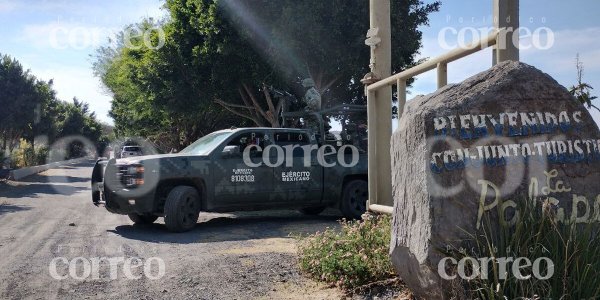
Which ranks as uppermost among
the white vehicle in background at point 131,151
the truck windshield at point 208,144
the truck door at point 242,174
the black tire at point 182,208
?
the white vehicle in background at point 131,151

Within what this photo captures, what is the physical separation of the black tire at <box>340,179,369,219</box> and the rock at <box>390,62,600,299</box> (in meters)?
6.34

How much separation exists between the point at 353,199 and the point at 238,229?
2330 mm

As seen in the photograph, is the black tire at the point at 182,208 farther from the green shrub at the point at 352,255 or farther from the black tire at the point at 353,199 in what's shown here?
the green shrub at the point at 352,255

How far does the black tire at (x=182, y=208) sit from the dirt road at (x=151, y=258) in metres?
0.19

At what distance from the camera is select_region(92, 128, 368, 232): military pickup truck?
903 cm

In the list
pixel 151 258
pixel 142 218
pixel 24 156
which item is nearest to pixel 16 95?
pixel 24 156

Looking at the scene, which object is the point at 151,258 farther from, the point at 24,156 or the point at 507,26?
the point at 24,156

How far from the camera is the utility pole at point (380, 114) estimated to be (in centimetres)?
634

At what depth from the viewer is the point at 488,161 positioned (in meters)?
3.92

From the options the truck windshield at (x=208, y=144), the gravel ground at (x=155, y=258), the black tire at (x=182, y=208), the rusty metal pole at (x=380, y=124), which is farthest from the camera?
the truck windshield at (x=208, y=144)

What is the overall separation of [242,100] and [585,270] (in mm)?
17685

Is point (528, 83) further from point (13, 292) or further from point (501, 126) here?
point (13, 292)

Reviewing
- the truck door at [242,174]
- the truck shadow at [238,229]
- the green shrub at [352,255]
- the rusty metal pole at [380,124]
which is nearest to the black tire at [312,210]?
the truck shadow at [238,229]

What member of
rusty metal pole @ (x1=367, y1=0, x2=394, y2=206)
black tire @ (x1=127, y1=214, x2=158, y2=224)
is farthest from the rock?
black tire @ (x1=127, y1=214, x2=158, y2=224)
